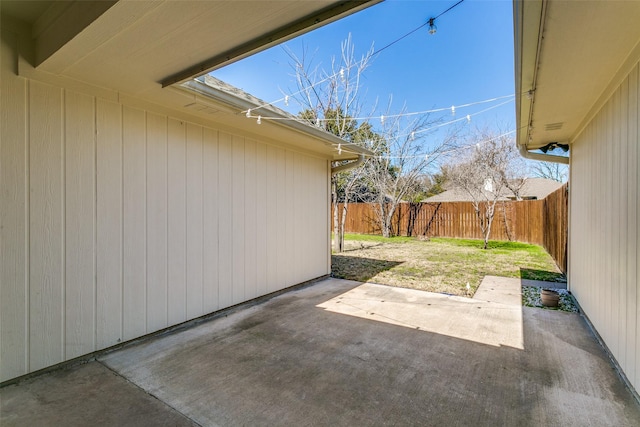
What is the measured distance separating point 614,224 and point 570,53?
1533mm

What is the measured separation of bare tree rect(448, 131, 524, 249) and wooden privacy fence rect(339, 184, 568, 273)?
49cm

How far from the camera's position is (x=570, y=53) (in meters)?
2.04

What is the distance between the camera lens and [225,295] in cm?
372

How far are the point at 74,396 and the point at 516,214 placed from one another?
12.5 metres

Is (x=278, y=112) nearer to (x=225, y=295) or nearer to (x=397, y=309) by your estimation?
(x=225, y=295)

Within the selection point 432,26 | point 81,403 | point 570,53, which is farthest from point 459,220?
point 81,403

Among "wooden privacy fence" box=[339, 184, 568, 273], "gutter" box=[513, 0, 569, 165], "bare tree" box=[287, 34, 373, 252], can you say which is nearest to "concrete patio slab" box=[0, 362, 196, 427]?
"gutter" box=[513, 0, 569, 165]

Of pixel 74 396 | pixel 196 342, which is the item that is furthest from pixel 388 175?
pixel 74 396

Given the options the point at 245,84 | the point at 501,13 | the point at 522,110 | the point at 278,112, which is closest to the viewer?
the point at 522,110

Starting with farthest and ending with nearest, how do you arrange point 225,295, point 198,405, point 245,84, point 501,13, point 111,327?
point 245,84, point 501,13, point 225,295, point 111,327, point 198,405

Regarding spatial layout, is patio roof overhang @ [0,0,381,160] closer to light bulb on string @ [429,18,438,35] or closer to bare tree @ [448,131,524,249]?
light bulb on string @ [429,18,438,35]

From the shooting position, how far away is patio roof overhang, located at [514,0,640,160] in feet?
5.35

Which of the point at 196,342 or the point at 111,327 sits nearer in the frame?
the point at 111,327

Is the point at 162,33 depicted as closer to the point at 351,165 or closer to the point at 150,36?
the point at 150,36
